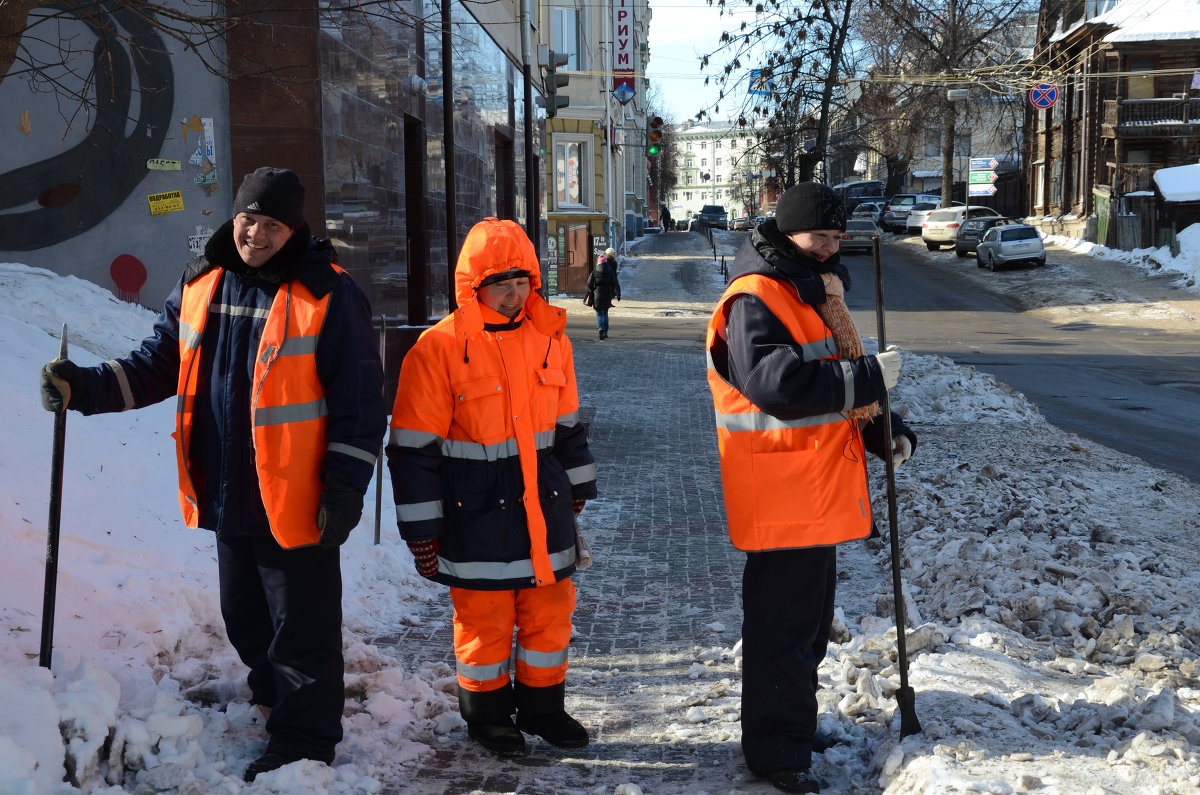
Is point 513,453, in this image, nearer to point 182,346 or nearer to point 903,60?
point 182,346

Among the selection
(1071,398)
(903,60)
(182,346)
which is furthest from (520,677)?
(903,60)

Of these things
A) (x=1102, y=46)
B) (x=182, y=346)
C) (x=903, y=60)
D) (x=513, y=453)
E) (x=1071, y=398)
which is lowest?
(x=1071, y=398)

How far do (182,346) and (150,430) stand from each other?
300 centimetres

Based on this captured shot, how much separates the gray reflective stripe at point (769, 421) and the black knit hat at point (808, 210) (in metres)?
0.60

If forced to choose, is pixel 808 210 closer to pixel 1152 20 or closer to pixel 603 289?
pixel 603 289

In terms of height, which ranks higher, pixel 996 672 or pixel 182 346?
pixel 182 346

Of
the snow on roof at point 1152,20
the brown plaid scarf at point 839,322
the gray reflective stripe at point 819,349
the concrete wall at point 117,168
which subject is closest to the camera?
the gray reflective stripe at point 819,349

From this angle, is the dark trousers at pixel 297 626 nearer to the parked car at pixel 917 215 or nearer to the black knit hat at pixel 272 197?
the black knit hat at pixel 272 197

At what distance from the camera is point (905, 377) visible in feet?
42.7

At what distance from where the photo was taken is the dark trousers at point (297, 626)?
356 centimetres

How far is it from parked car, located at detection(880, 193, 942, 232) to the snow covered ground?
45197mm

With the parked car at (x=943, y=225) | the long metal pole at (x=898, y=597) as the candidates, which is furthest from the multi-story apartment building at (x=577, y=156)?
the long metal pole at (x=898, y=597)

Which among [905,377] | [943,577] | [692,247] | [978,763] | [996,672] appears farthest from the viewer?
[692,247]

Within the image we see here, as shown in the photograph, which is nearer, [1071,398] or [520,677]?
[520,677]
